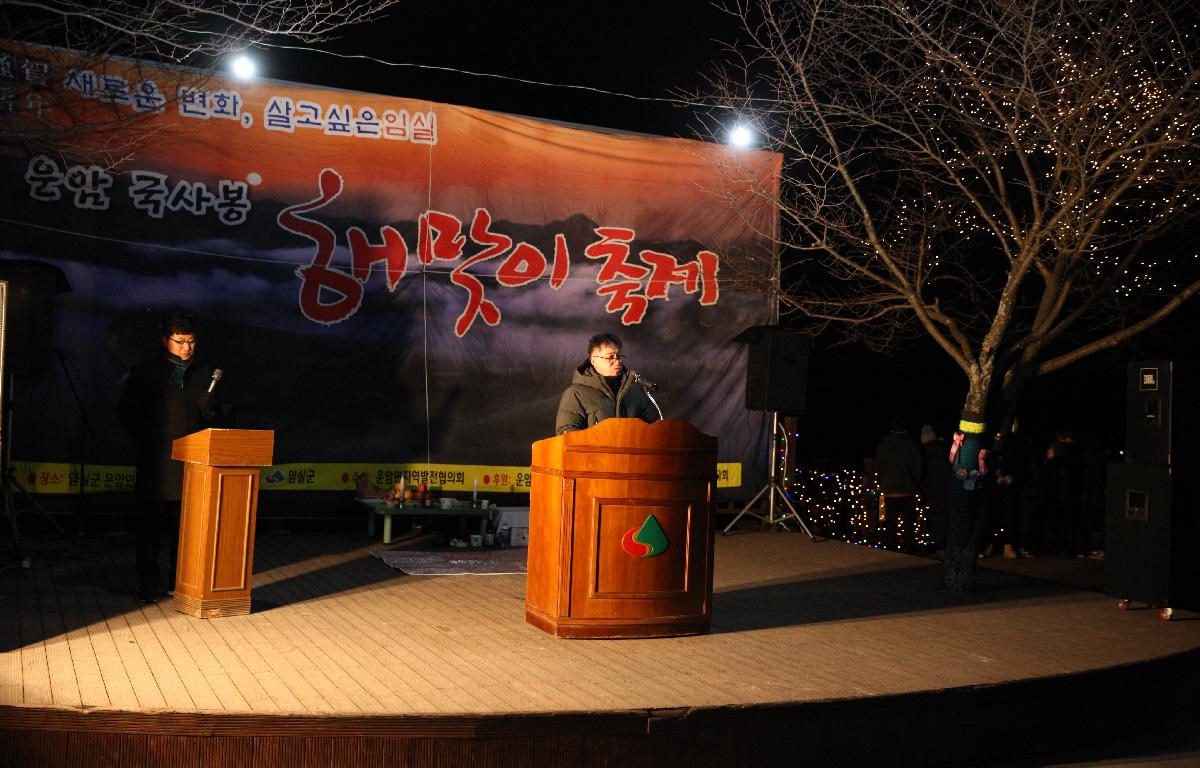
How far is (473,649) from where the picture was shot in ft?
17.3

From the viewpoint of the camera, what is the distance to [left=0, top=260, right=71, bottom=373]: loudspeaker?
7.61 metres

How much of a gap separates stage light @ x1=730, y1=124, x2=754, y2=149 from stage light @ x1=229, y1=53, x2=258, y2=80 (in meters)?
4.08

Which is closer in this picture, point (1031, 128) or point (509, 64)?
point (1031, 128)

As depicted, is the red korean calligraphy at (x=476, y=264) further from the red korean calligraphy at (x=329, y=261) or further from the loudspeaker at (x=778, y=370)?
the loudspeaker at (x=778, y=370)

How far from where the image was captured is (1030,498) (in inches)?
395

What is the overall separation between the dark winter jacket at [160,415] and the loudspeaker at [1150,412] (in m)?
5.41

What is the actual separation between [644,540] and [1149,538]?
336 centimetres

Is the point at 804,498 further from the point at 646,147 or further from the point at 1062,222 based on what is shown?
the point at 1062,222

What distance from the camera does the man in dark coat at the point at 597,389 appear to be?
6.07m

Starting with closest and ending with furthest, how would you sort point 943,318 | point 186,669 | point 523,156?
1. point 186,669
2. point 943,318
3. point 523,156

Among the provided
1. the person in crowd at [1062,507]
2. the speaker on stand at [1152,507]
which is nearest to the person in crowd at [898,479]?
the person in crowd at [1062,507]

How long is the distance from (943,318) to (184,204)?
5.71 m

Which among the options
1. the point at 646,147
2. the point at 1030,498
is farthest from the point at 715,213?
the point at 1030,498

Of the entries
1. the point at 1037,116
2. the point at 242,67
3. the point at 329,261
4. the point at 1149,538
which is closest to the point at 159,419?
the point at 329,261
